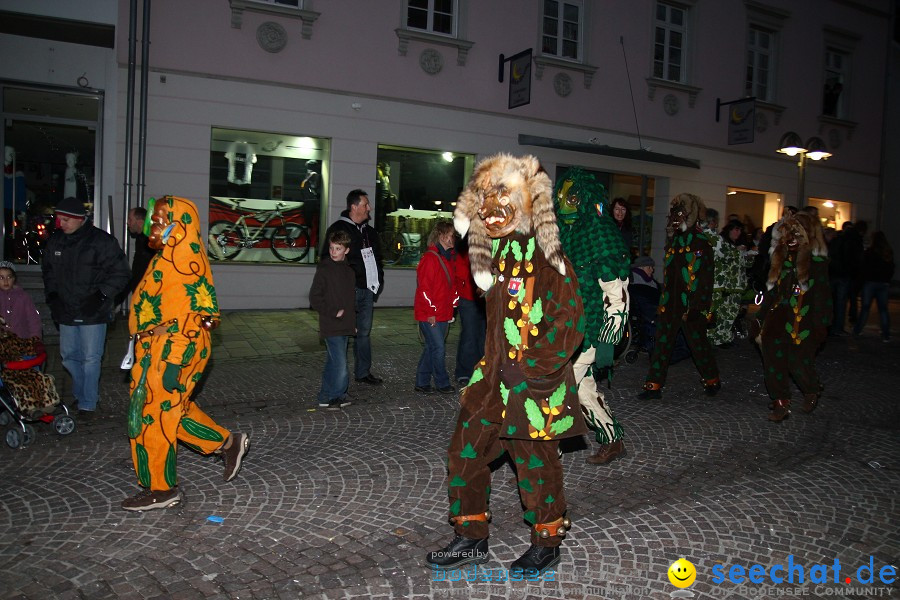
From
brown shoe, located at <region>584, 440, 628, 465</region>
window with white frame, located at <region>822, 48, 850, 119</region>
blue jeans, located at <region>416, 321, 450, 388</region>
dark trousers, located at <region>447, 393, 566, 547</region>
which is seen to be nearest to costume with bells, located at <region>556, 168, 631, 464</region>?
brown shoe, located at <region>584, 440, 628, 465</region>

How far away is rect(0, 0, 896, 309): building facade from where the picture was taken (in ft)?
40.3

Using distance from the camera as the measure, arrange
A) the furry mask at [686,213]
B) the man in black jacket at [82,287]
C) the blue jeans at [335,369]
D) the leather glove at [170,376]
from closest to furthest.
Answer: the leather glove at [170,376] < the man in black jacket at [82,287] < the blue jeans at [335,369] < the furry mask at [686,213]

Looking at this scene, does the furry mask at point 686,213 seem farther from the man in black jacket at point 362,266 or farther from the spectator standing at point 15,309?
the spectator standing at point 15,309

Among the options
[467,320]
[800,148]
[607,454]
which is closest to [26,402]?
[467,320]

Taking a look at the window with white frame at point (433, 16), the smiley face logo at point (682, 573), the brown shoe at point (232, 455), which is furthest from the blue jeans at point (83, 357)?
the window with white frame at point (433, 16)

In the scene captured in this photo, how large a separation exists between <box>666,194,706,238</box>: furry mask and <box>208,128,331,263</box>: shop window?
826cm

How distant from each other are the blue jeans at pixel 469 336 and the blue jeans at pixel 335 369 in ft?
4.71

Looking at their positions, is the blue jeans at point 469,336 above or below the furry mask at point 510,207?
below

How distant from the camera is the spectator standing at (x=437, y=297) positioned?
7438mm

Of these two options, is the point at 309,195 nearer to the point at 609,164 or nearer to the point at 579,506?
the point at 609,164

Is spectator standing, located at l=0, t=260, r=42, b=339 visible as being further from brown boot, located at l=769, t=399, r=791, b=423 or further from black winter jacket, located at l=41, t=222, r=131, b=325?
brown boot, located at l=769, t=399, r=791, b=423

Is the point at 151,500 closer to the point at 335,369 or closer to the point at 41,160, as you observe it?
the point at 335,369

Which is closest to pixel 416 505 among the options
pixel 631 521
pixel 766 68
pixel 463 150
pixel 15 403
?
pixel 631 521

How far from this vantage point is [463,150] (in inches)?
591
